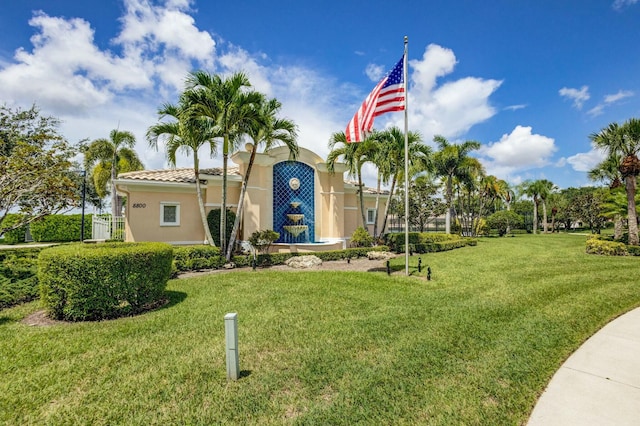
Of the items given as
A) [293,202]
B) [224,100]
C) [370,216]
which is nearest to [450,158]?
[370,216]

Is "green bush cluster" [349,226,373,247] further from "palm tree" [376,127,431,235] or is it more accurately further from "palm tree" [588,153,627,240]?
"palm tree" [588,153,627,240]

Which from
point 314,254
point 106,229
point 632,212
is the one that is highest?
point 632,212

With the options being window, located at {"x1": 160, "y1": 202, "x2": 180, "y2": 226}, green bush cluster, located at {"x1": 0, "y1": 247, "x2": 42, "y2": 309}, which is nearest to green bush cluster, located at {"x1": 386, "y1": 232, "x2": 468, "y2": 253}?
window, located at {"x1": 160, "y1": 202, "x2": 180, "y2": 226}

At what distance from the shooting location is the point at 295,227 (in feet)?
59.1

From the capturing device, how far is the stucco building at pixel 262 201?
610 inches

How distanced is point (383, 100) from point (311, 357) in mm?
9038

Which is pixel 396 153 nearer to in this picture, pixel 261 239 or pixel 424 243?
pixel 424 243

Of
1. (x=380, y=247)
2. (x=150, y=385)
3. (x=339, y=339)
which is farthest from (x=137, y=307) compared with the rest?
(x=380, y=247)

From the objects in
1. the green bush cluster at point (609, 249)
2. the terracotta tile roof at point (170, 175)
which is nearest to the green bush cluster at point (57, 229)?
the terracotta tile roof at point (170, 175)

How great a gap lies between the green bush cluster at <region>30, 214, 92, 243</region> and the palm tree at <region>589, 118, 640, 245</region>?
42578 millimetres

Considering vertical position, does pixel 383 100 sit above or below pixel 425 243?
above

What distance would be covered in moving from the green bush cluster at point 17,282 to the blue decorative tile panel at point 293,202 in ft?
35.6

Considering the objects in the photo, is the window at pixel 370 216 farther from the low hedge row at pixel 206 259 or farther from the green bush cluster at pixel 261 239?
the green bush cluster at pixel 261 239

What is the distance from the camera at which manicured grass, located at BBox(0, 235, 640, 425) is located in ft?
11.5
